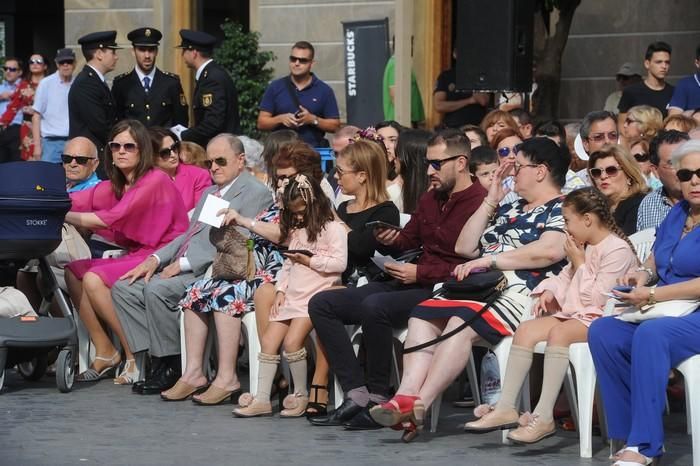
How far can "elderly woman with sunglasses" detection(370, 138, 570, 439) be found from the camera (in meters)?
7.81

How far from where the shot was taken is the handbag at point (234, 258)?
9.11 metres

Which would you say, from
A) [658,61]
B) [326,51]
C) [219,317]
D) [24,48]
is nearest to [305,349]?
[219,317]

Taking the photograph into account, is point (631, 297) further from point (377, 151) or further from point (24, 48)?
point (24, 48)

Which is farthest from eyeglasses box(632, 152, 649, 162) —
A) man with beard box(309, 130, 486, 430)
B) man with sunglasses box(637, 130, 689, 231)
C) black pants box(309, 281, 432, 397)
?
black pants box(309, 281, 432, 397)

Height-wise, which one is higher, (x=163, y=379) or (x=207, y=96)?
(x=207, y=96)

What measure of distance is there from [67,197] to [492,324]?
113 inches

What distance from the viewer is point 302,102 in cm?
1298

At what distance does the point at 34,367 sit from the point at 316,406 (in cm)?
214

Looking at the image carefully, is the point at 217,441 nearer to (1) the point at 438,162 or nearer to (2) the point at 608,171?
(1) the point at 438,162

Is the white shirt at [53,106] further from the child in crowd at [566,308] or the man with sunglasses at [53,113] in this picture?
the child in crowd at [566,308]

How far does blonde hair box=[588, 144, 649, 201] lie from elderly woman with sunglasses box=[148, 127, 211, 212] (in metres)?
2.91

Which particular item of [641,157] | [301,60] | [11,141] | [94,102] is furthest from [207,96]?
[11,141]

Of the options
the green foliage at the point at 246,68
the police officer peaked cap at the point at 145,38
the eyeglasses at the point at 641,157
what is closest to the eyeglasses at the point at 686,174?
the eyeglasses at the point at 641,157

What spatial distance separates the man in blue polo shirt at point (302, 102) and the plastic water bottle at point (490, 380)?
16.3 feet
